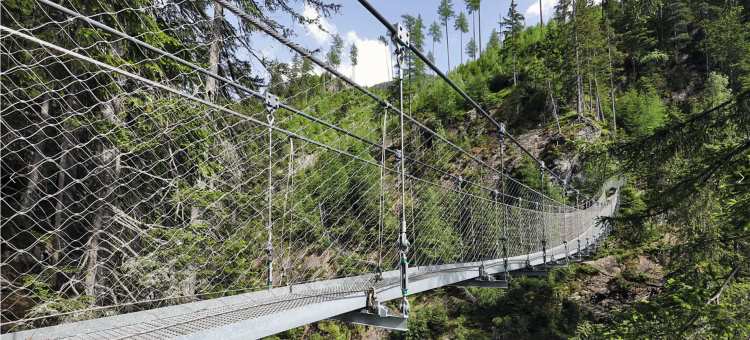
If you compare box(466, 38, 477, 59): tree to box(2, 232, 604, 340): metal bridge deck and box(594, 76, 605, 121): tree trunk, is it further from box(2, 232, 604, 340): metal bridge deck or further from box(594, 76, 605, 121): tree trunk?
box(2, 232, 604, 340): metal bridge deck

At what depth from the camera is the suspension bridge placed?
105 centimetres

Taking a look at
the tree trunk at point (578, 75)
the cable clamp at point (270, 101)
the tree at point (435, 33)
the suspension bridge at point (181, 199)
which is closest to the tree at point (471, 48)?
the tree at point (435, 33)

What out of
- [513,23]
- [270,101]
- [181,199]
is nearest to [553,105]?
[513,23]

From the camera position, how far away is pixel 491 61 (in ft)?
64.5

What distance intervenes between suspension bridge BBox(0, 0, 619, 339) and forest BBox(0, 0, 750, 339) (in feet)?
0.11

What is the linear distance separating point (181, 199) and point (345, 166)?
1.35 meters

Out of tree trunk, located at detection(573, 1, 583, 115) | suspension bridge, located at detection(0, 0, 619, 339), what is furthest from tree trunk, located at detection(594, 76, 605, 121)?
suspension bridge, located at detection(0, 0, 619, 339)

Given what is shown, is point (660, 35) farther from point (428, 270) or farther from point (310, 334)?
point (428, 270)

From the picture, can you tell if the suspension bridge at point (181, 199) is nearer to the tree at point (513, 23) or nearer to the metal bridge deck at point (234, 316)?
the metal bridge deck at point (234, 316)

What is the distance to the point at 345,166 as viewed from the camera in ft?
5.98

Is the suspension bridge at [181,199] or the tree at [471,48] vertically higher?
the tree at [471,48]

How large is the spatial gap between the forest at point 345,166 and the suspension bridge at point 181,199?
0.03 m

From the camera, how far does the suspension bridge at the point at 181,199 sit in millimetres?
1049

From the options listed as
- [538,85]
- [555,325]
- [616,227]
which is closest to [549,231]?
[616,227]
